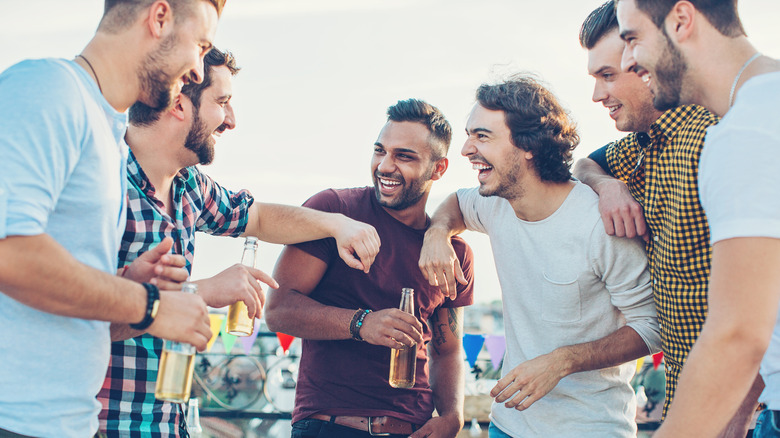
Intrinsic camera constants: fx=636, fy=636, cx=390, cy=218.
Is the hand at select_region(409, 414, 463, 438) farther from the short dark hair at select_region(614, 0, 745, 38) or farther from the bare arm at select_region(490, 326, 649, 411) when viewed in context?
the short dark hair at select_region(614, 0, 745, 38)

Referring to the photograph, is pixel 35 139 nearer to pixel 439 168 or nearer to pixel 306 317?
pixel 306 317

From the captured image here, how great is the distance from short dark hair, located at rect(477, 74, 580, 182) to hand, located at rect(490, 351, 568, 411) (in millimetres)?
989

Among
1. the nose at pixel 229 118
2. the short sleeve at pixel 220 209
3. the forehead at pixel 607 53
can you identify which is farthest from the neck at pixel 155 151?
the forehead at pixel 607 53

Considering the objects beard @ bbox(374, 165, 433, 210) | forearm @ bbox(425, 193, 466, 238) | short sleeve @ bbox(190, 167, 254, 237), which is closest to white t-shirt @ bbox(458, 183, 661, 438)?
forearm @ bbox(425, 193, 466, 238)

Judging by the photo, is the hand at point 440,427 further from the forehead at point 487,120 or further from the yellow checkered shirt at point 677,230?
the forehead at point 487,120

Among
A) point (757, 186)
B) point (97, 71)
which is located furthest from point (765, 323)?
point (97, 71)

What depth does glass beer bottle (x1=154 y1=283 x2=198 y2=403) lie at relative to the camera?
199 centimetres

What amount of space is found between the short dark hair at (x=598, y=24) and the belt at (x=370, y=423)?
212 centimetres

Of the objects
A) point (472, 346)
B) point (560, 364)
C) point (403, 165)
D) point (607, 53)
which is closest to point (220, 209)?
point (403, 165)

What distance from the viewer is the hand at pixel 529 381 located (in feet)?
8.38

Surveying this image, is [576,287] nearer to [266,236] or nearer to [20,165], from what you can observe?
[266,236]

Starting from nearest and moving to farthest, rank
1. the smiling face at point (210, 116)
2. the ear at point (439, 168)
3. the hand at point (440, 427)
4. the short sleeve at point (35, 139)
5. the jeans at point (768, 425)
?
the short sleeve at point (35, 139), the jeans at point (768, 425), the smiling face at point (210, 116), the hand at point (440, 427), the ear at point (439, 168)

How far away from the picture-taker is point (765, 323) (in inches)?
57.5

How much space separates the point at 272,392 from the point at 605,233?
548 centimetres
